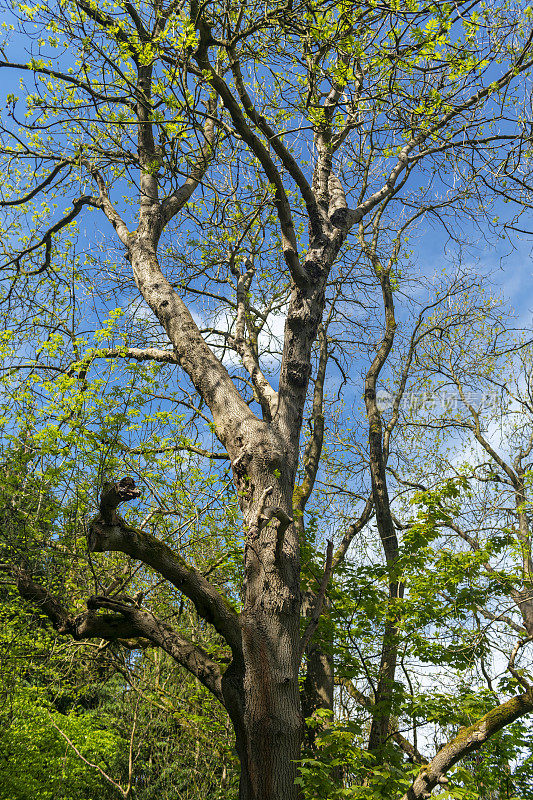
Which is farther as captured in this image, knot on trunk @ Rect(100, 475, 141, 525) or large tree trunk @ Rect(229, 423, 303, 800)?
knot on trunk @ Rect(100, 475, 141, 525)

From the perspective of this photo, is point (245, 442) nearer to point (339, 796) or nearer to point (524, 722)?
point (339, 796)

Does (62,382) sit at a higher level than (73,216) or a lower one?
lower

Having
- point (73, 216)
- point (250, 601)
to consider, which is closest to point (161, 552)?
point (250, 601)

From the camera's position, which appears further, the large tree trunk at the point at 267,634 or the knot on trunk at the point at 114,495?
the knot on trunk at the point at 114,495

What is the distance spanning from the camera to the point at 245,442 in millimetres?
4426

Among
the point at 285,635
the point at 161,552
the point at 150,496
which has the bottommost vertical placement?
the point at 285,635

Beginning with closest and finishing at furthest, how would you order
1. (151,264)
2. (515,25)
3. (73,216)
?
(515,25)
(151,264)
(73,216)

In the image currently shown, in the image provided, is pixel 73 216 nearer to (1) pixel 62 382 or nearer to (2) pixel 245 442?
(1) pixel 62 382

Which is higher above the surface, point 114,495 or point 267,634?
point 114,495

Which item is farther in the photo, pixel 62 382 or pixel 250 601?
pixel 62 382

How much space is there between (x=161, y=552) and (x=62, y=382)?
5.44 ft

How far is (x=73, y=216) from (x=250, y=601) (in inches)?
198

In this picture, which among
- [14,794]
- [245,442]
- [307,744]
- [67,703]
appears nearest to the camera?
[245,442]

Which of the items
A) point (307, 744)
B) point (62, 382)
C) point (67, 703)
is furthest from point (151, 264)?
point (67, 703)
